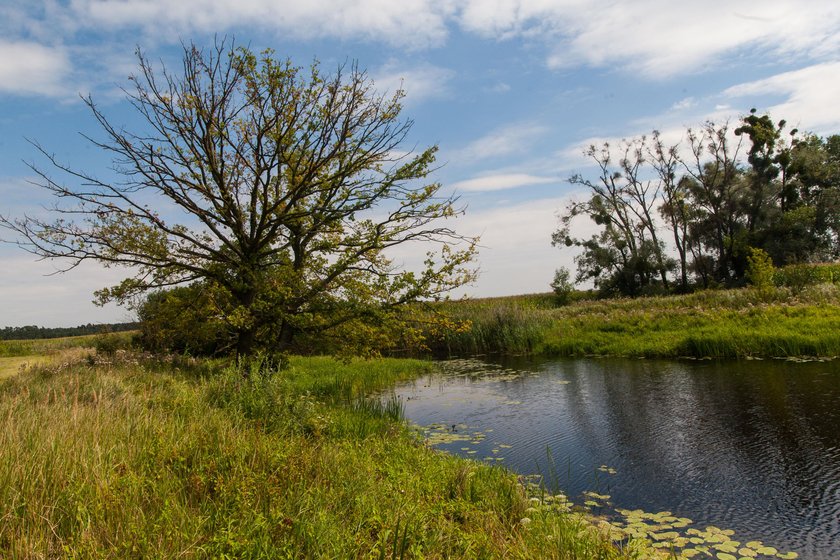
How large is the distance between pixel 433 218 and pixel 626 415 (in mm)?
6515

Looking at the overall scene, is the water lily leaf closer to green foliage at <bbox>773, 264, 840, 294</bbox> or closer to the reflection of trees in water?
the reflection of trees in water

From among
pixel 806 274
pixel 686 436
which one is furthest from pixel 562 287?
pixel 686 436

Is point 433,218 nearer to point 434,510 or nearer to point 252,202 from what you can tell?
point 252,202

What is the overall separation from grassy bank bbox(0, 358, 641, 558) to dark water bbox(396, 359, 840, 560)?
1.75 metres

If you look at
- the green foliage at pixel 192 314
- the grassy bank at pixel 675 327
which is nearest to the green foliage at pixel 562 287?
the grassy bank at pixel 675 327

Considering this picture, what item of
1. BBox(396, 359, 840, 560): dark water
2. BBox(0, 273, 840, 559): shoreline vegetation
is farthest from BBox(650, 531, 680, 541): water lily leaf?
BBox(396, 359, 840, 560): dark water

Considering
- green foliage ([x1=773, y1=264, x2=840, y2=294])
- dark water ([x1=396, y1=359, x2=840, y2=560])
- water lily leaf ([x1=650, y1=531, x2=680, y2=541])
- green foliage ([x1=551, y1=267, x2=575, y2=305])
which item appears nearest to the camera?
water lily leaf ([x1=650, y1=531, x2=680, y2=541])

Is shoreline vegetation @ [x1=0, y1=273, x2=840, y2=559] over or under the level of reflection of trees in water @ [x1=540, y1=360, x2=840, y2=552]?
over

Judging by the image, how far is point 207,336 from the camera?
1203 centimetres

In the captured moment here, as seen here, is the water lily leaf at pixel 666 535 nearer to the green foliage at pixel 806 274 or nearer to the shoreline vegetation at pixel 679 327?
the shoreline vegetation at pixel 679 327

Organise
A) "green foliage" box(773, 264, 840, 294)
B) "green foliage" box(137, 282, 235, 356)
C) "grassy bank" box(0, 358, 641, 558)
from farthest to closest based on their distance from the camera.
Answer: "green foliage" box(773, 264, 840, 294), "green foliage" box(137, 282, 235, 356), "grassy bank" box(0, 358, 641, 558)

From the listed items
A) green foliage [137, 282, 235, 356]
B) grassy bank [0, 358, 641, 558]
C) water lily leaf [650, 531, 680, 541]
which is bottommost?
water lily leaf [650, 531, 680, 541]

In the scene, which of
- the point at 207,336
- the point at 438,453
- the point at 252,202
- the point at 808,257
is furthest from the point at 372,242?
the point at 808,257

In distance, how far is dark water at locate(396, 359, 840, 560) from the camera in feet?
18.9
